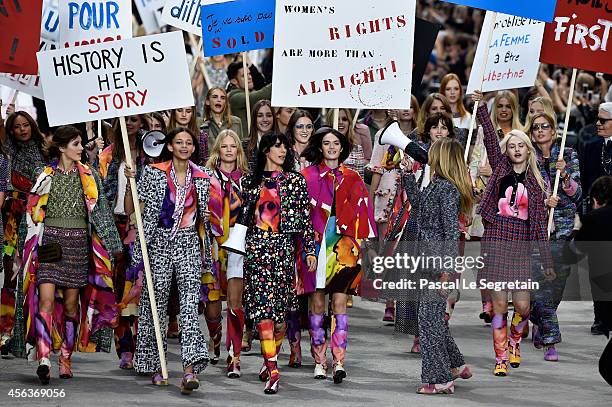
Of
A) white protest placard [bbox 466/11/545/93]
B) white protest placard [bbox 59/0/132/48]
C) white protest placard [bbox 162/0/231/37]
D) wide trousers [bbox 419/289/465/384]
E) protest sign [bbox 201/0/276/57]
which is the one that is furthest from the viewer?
white protest placard [bbox 162/0/231/37]

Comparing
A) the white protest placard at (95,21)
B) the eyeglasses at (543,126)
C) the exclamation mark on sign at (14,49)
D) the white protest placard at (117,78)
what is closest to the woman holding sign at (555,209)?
the eyeglasses at (543,126)

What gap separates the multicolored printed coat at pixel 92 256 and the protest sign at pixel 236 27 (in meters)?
3.52

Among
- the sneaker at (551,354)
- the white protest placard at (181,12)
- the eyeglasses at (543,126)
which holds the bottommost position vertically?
the sneaker at (551,354)

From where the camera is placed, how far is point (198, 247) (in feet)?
38.8

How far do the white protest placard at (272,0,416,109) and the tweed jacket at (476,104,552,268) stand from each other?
76 centimetres

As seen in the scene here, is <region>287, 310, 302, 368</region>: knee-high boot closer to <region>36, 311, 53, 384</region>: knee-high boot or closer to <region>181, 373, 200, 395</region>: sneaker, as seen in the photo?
<region>181, 373, 200, 395</region>: sneaker

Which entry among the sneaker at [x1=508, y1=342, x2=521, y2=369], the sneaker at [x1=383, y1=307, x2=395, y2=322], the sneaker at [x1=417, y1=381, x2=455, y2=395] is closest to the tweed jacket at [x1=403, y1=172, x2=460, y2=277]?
the sneaker at [x1=417, y1=381, x2=455, y2=395]

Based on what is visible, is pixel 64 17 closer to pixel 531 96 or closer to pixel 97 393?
pixel 97 393

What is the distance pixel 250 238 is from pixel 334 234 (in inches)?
28.8

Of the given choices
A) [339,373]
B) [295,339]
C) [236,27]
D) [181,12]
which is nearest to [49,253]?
[295,339]

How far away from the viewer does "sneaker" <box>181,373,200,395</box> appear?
447 inches

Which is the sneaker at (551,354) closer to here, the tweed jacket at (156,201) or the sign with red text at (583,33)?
the sign with red text at (583,33)

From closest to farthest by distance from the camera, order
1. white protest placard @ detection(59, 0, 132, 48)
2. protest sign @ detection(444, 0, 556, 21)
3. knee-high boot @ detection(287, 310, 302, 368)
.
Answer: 1. white protest placard @ detection(59, 0, 132, 48)
2. knee-high boot @ detection(287, 310, 302, 368)
3. protest sign @ detection(444, 0, 556, 21)

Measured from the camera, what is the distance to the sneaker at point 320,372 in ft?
39.8
